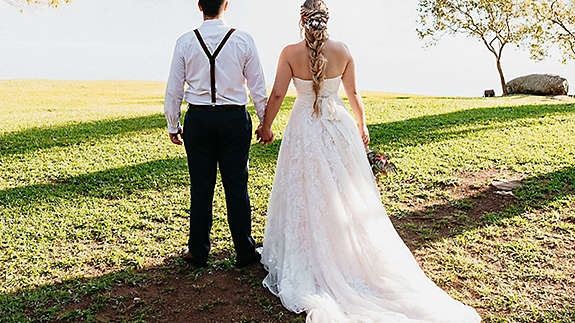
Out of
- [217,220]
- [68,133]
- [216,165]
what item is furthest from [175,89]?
[68,133]

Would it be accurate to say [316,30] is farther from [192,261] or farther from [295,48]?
[192,261]

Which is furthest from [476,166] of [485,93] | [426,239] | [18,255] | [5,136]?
[485,93]

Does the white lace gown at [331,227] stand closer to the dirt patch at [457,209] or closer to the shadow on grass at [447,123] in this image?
the dirt patch at [457,209]

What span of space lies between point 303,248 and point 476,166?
5048 millimetres

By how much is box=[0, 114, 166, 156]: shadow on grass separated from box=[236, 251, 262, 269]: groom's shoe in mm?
6234

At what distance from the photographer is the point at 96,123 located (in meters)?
11.8

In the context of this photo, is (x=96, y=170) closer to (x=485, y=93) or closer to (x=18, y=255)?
(x=18, y=255)

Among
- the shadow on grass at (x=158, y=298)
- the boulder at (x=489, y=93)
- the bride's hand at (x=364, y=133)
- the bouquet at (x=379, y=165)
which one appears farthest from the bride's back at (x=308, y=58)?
the boulder at (x=489, y=93)

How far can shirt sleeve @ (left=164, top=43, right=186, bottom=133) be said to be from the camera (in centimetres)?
439

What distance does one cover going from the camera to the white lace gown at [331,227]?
4.24 metres

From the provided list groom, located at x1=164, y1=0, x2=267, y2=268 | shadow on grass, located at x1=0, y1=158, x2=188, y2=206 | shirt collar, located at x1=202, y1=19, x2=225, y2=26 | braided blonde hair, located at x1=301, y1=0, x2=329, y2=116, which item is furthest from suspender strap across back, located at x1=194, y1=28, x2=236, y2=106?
shadow on grass, located at x1=0, y1=158, x2=188, y2=206

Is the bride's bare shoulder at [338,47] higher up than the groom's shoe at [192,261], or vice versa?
the bride's bare shoulder at [338,47]

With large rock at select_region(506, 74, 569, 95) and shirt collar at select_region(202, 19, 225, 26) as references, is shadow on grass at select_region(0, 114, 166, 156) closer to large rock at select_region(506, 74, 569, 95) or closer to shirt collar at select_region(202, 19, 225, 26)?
shirt collar at select_region(202, 19, 225, 26)

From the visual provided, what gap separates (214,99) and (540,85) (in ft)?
67.2
